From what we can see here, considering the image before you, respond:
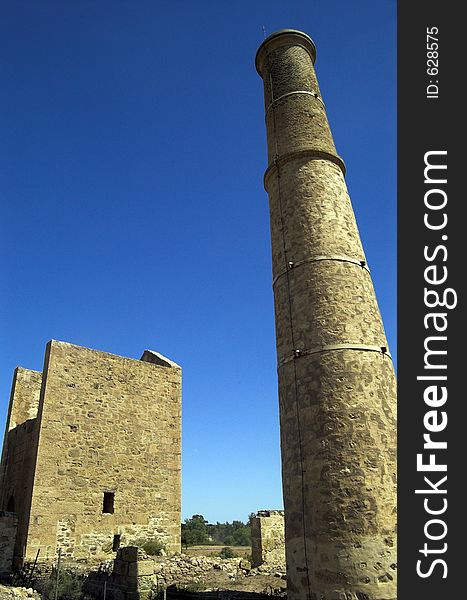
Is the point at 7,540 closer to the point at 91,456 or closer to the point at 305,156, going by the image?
the point at 91,456

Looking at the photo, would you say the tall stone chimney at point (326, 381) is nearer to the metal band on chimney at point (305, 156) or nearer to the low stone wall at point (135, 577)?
the metal band on chimney at point (305, 156)

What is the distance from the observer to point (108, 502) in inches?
517

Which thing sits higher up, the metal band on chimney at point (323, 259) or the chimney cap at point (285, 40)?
the chimney cap at point (285, 40)

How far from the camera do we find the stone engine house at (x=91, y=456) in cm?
1191

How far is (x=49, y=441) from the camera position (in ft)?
40.3

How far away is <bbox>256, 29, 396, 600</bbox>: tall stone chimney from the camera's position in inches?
213

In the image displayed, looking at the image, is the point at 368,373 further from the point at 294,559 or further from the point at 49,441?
the point at 49,441

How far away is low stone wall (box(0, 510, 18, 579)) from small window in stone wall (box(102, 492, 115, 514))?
88.3 inches

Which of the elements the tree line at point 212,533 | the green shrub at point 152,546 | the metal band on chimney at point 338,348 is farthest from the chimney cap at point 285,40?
the tree line at point 212,533

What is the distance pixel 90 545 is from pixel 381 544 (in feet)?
30.9

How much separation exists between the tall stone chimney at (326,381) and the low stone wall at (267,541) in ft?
32.1

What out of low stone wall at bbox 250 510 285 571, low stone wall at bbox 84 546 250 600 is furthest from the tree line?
low stone wall at bbox 84 546 250 600

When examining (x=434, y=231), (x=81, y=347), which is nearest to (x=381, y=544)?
(x=434, y=231)

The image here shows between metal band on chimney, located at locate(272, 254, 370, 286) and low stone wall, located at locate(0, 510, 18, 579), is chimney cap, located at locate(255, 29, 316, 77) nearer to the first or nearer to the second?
metal band on chimney, located at locate(272, 254, 370, 286)
